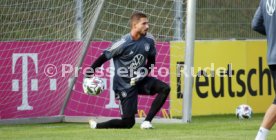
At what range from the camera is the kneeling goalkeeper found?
40.6ft

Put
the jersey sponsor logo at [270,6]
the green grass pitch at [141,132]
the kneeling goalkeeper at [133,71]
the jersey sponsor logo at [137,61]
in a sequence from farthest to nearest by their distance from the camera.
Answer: the jersey sponsor logo at [137,61]
the kneeling goalkeeper at [133,71]
the green grass pitch at [141,132]
the jersey sponsor logo at [270,6]

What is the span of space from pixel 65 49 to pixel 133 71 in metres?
2.82

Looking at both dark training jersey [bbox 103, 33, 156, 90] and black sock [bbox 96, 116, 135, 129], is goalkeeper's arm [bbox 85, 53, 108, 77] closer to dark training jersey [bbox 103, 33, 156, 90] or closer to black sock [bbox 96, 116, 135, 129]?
dark training jersey [bbox 103, 33, 156, 90]

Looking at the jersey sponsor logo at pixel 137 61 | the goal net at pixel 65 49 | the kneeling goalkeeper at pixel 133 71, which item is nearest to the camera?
the kneeling goalkeeper at pixel 133 71

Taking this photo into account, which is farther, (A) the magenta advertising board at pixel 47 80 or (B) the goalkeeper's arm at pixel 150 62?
(A) the magenta advertising board at pixel 47 80

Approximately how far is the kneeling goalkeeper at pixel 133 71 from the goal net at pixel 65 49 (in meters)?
2.11

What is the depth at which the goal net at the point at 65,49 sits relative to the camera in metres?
14.5

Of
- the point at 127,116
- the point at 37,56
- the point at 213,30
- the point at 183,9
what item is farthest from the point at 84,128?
the point at 213,30

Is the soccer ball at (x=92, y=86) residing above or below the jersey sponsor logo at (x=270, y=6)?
below

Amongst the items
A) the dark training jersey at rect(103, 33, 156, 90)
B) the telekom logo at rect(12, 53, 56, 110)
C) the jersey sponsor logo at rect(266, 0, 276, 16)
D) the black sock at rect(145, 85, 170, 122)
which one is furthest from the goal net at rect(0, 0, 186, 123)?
the jersey sponsor logo at rect(266, 0, 276, 16)

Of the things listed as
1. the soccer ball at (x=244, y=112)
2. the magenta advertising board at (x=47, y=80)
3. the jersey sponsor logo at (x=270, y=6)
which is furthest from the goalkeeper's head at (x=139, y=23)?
the jersey sponsor logo at (x=270, y=6)

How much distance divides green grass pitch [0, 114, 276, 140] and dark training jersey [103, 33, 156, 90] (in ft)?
2.42

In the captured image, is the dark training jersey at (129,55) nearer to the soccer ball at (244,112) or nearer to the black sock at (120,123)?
the black sock at (120,123)

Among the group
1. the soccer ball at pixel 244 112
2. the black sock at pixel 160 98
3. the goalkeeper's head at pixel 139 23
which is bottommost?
the soccer ball at pixel 244 112
